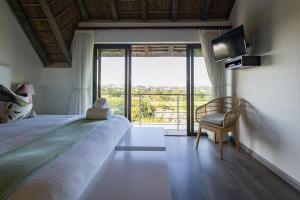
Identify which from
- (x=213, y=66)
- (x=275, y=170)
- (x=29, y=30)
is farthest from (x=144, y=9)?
(x=275, y=170)

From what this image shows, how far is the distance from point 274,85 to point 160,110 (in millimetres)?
3504

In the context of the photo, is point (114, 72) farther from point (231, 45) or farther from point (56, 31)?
point (231, 45)

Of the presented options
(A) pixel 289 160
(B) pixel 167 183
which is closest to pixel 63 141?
(B) pixel 167 183

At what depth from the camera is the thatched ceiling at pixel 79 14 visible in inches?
146

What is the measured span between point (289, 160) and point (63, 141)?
2307 millimetres

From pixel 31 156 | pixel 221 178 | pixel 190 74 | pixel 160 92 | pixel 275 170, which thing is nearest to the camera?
pixel 31 156

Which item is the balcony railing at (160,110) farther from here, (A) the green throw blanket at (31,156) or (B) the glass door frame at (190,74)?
(A) the green throw blanket at (31,156)

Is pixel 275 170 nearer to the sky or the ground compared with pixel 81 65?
nearer to the ground

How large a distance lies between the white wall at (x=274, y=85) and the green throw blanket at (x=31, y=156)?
2.07m

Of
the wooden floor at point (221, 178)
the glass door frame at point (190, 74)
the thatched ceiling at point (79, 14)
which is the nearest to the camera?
the wooden floor at point (221, 178)

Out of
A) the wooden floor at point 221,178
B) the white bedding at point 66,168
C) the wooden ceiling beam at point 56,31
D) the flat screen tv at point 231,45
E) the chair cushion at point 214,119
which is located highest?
the wooden ceiling beam at point 56,31

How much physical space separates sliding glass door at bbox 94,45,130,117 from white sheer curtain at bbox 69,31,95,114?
22 cm

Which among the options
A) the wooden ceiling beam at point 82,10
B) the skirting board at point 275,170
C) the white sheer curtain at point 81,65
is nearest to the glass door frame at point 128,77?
the white sheer curtain at point 81,65

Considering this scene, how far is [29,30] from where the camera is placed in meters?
3.86
